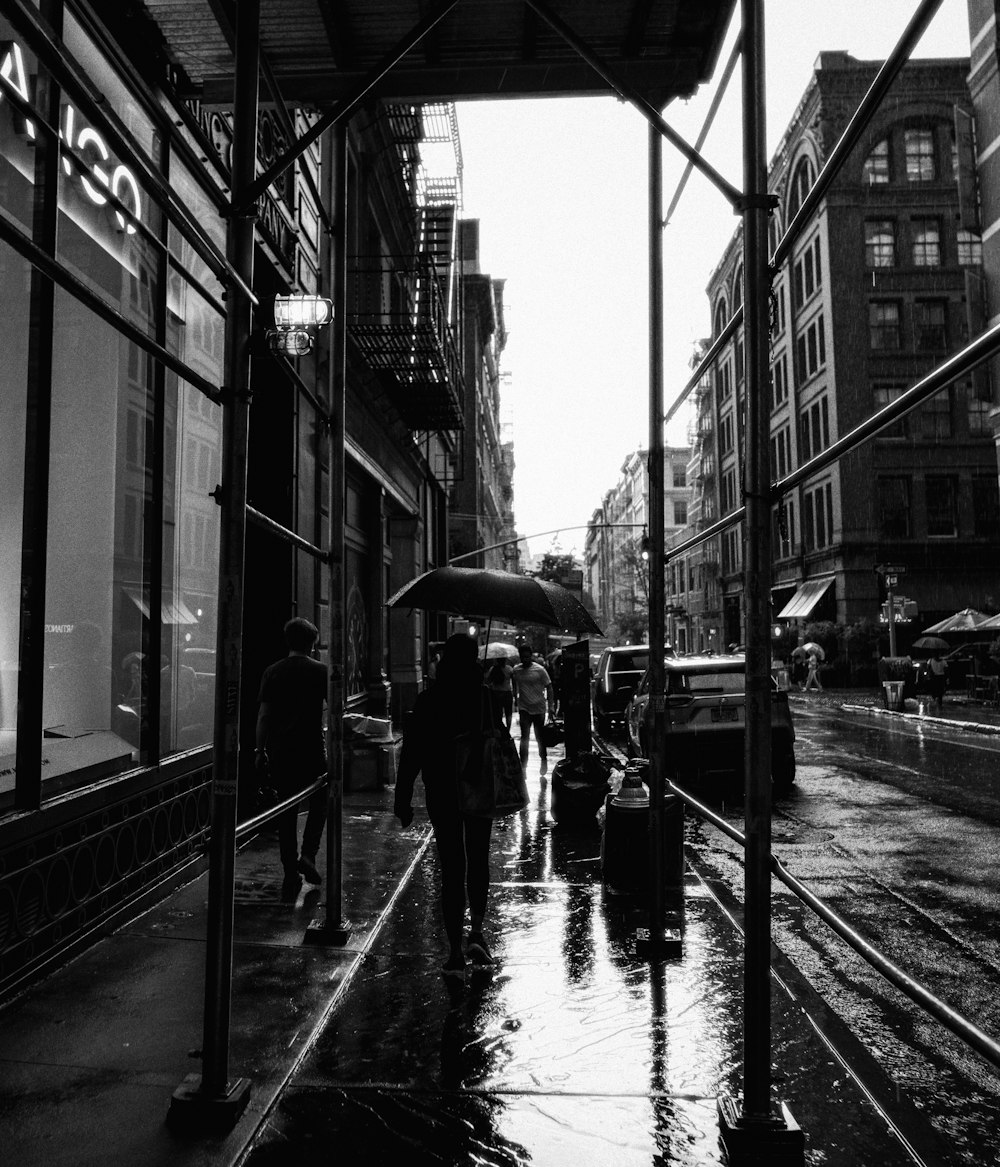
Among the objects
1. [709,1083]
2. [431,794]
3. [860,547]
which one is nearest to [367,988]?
[431,794]

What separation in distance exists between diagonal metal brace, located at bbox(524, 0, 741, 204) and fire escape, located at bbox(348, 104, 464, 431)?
9.37 metres

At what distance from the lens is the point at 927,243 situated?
137 feet

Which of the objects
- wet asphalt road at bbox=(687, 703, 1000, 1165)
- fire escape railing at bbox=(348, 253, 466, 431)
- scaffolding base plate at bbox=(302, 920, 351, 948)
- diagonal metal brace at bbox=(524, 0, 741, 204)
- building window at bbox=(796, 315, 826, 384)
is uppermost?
building window at bbox=(796, 315, 826, 384)

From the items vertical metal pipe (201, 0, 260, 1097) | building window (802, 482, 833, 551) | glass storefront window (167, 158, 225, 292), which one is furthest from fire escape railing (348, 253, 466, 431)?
building window (802, 482, 833, 551)

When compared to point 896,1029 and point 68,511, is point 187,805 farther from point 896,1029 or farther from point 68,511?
point 896,1029

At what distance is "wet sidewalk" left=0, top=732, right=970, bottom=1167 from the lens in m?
3.43

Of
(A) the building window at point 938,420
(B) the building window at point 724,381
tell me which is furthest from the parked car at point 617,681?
(A) the building window at point 938,420

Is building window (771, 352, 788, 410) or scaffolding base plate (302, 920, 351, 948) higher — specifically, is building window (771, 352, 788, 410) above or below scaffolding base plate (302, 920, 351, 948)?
above

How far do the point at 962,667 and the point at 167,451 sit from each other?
36.2 m

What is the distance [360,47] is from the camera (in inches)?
206

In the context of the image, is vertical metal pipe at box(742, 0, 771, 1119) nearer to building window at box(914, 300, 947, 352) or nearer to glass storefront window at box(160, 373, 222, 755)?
glass storefront window at box(160, 373, 222, 755)

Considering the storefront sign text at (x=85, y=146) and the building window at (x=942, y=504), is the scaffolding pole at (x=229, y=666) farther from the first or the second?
the building window at (x=942, y=504)

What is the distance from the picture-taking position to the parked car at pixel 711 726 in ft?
38.7

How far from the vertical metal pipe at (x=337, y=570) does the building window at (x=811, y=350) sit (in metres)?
40.9
